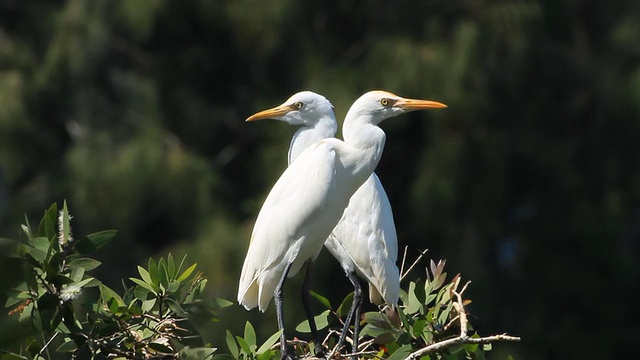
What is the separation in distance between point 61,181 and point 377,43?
2.00m

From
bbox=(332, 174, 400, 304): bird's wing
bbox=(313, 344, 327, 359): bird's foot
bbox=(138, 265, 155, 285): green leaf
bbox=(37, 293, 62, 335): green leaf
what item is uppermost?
bbox=(37, 293, 62, 335): green leaf

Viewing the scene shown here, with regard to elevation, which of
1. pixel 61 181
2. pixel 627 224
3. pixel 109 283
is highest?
pixel 61 181

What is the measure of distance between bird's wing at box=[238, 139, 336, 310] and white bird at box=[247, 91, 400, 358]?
0.23 metres

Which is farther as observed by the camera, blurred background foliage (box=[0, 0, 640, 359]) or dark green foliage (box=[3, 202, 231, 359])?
blurred background foliage (box=[0, 0, 640, 359])

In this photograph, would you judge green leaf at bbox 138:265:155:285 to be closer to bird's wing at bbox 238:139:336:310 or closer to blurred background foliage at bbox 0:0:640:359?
bird's wing at bbox 238:139:336:310

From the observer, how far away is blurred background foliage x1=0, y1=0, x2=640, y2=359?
7312mm

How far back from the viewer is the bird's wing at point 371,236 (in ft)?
10.6

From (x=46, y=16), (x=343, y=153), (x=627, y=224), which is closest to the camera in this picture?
(x=343, y=153)

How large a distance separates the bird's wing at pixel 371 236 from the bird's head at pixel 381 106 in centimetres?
27

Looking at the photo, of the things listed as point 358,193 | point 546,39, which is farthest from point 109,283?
point 358,193

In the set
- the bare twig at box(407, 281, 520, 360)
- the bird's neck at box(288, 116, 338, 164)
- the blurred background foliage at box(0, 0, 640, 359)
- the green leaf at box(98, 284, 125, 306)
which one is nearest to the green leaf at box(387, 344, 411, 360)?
the bare twig at box(407, 281, 520, 360)

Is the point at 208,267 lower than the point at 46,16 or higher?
lower

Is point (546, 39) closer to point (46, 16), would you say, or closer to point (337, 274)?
point (337, 274)

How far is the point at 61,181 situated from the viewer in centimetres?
747
